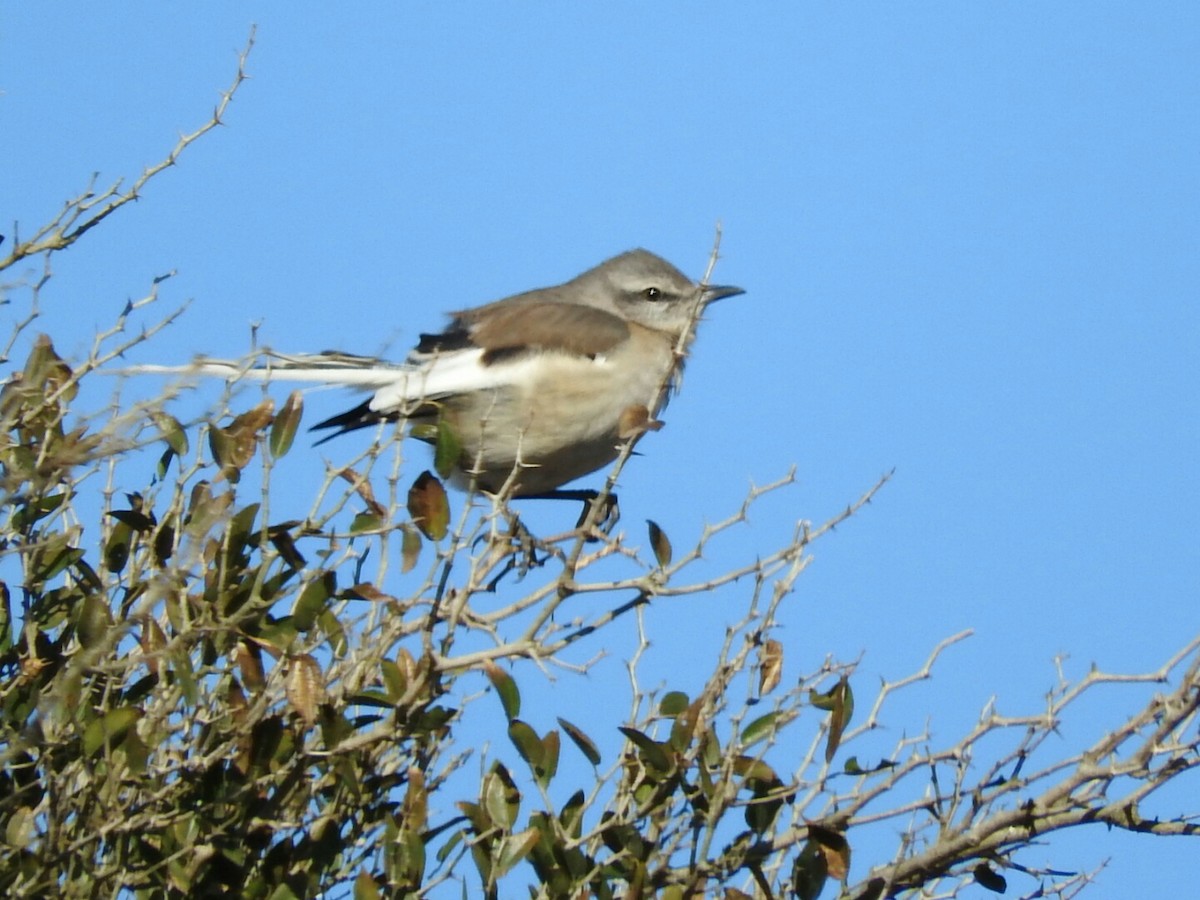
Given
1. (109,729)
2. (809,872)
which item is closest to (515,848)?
(809,872)

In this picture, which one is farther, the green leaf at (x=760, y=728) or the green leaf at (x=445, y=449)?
the green leaf at (x=445, y=449)

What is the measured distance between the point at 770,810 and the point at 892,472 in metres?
1.03

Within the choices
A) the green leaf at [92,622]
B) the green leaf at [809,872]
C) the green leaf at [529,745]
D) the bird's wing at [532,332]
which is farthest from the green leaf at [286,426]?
the bird's wing at [532,332]

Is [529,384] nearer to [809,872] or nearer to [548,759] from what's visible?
[548,759]

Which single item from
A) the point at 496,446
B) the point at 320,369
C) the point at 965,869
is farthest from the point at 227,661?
the point at 496,446

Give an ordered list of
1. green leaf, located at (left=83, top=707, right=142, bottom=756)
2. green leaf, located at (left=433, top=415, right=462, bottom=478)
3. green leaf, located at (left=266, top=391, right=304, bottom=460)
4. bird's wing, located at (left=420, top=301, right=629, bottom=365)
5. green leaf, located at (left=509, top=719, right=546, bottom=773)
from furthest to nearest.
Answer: bird's wing, located at (left=420, top=301, right=629, bottom=365)
green leaf, located at (left=433, top=415, right=462, bottom=478)
green leaf, located at (left=266, top=391, right=304, bottom=460)
green leaf, located at (left=509, top=719, right=546, bottom=773)
green leaf, located at (left=83, top=707, right=142, bottom=756)

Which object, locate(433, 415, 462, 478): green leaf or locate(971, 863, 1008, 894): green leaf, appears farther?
locate(433, 415, 462, 478): green leaf

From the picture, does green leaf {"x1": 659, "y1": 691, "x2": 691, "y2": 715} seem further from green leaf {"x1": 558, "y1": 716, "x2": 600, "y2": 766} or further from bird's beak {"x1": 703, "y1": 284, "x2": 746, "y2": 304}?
bird's beak {"x1": 703, "y1": 284, "x2": 746, "y2": 304}

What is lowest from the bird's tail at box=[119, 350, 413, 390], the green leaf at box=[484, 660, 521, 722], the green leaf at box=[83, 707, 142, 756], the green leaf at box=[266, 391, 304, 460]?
the green leaf at box=[83, 707, 142, 756]

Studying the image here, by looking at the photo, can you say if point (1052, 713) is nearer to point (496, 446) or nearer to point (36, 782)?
point (36, 782)

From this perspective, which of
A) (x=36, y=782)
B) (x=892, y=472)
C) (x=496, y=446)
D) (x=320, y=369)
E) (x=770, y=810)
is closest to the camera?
(x=36, y=782)

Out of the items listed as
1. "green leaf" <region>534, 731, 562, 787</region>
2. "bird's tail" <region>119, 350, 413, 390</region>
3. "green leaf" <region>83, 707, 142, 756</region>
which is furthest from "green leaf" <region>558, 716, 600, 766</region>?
"bird's tail" <region>119, 350, 413, 390</region>

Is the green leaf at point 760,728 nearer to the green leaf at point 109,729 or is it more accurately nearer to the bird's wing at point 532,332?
the green leaf at point 109,729

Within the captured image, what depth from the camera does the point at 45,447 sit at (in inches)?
142
